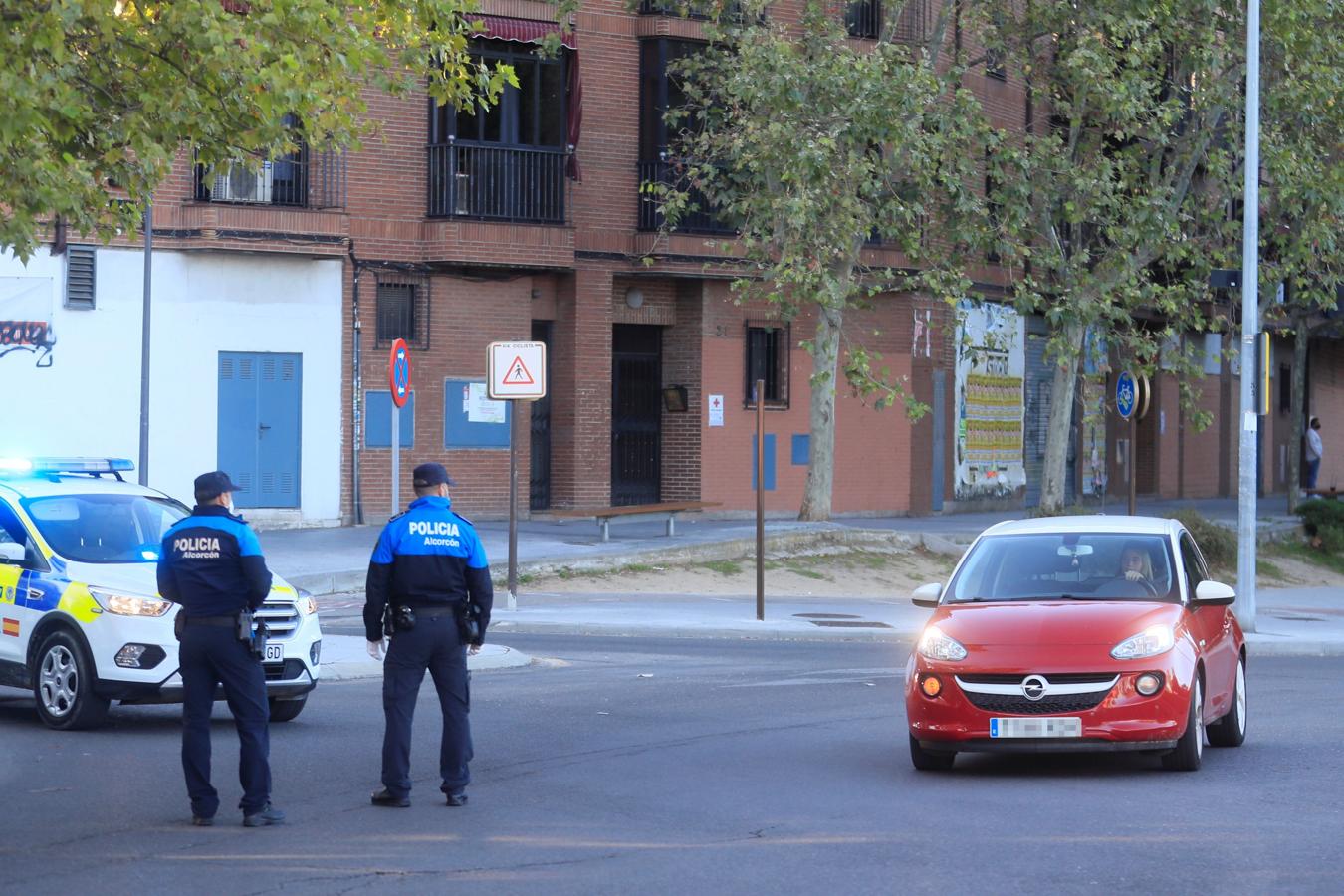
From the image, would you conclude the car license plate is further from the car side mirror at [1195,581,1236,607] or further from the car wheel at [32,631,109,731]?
the car wheel at [32,631,109,731]

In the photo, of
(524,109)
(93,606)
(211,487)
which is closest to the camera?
A: (211,487)

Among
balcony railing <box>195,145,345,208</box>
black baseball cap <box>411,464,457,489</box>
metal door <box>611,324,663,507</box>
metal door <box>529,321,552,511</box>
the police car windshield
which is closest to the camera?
black baseball cap <box>411,464,457,489</box>

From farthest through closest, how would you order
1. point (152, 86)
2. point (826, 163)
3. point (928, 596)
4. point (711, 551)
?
point (711, 551) → point (826, 163) → point (152, 86) → point (928, 596)

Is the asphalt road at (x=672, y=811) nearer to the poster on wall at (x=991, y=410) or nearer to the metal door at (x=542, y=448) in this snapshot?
the metal door at (x=542, y=448)

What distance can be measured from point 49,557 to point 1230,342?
36.9m

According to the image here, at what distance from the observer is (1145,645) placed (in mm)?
10641

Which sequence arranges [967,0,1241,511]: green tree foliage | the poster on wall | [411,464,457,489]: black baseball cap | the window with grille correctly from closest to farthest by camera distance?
1. [411,464,457,489]: black baseball cap
2. [967,0,1241,511]: green tree foliage
3. the window with grille
4. the poster on wall

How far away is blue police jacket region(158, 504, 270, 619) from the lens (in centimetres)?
946

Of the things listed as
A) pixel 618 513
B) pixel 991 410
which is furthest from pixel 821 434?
pixel 991 410

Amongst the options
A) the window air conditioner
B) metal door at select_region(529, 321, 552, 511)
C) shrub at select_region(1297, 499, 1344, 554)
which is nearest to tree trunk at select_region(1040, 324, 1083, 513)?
shrub at select_region(1297, 499, 1344, 554)

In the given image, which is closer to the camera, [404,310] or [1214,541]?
[1214,541]

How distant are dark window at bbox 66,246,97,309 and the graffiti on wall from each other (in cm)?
29

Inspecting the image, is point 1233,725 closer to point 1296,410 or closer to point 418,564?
point 418,564

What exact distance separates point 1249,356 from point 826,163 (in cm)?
686
